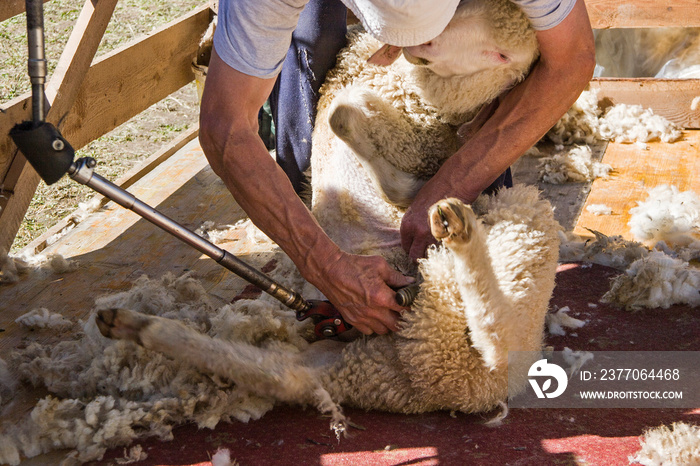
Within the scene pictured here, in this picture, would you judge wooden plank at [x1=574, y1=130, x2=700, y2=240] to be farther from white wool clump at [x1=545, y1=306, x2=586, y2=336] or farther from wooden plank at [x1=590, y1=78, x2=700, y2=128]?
white wool clump at [x1=545, y1=306, x2=586, y2=336]

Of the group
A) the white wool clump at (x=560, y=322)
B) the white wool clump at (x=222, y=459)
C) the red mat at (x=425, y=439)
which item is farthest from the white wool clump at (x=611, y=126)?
the white wool clump at (x=222, y=459)

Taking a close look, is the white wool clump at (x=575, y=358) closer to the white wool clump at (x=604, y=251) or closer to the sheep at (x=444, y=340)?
the sheep at (x=444, y=340)

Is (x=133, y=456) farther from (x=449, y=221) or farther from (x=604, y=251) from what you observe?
(x=604, y=251)

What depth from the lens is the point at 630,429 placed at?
1.64m

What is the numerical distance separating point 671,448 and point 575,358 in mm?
481

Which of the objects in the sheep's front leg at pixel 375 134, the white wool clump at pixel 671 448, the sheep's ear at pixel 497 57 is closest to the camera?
the white wool clump at pixel 671 448

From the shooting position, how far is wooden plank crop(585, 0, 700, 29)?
3576 mm

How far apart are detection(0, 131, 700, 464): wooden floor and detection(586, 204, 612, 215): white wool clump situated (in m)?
0.03

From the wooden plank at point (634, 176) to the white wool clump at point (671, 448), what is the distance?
1.34 metres

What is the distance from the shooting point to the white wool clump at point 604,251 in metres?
2.52

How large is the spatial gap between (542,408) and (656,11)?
2786mm

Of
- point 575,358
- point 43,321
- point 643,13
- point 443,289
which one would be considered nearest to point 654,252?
point 575,358

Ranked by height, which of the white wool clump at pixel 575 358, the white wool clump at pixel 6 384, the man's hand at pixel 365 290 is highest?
the man's hand at pixel 365 290

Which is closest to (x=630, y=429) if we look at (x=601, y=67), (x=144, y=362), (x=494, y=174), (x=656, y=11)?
(x=494, y=174)
